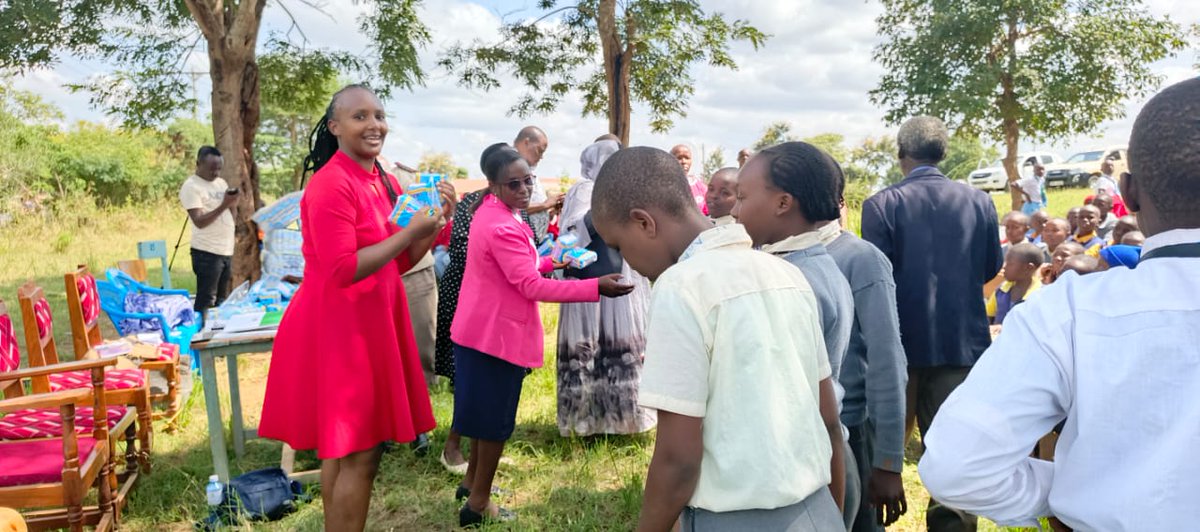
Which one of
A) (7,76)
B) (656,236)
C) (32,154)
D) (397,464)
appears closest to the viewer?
(656,236)

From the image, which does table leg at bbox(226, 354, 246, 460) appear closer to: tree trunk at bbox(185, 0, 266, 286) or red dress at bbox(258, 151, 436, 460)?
red dress at bbox(258, 151, 436, 460)

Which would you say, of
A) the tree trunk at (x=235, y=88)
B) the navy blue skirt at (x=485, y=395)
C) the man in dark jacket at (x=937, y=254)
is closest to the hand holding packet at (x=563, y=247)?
the navy blue skirt at (x=485, y=395)

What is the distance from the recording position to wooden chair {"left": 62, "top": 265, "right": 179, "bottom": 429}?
424cm

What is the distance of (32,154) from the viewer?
1969 centimetres

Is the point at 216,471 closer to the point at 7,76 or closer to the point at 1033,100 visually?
the point at 7,76

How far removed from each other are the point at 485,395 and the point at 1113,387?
255 cm

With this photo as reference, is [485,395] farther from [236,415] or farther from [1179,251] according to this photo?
[1179,251]

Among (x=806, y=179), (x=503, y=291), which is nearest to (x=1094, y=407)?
(x=806, y=179)

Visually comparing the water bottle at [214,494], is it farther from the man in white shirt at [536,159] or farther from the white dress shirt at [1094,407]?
the white dress shirt at [1094,407]

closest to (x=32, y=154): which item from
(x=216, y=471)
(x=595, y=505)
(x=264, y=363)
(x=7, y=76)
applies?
(x=7, y=76)

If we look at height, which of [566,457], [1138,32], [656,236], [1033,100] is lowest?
[566,457]

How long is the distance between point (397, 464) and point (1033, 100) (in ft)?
53.1

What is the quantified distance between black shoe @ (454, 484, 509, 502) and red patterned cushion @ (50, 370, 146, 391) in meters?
1.88

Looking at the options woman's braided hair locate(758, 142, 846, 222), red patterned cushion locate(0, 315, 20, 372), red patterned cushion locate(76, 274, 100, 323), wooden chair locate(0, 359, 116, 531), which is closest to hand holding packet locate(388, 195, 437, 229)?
woman's braided hair locate(758, 142, 846, 222)
